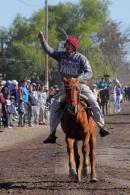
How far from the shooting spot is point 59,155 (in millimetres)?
18578

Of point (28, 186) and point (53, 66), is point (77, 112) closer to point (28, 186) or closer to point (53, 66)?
point (28, 186)

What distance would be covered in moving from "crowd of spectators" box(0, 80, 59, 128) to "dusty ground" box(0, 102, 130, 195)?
3659 millimetres

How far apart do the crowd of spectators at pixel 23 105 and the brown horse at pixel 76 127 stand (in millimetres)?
14340

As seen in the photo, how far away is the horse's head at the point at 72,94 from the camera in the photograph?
41.6 feet

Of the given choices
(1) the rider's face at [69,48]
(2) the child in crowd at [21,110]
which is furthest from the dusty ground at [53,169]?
(2) the child in crowd at [21,110]

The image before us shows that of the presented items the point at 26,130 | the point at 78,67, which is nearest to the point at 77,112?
the point at 78,67

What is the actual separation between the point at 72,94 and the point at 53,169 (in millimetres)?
3082

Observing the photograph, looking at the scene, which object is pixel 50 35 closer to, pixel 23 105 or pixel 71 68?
pixel 23 105

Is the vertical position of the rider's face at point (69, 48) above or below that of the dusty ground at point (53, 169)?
above

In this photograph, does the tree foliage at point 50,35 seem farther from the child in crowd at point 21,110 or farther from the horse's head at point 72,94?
the horse's head at point 72,94

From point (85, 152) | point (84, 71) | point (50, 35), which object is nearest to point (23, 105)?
point (85, 152)

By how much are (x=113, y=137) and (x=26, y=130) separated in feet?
15.8

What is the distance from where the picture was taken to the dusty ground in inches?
492

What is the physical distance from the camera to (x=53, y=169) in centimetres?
1530
